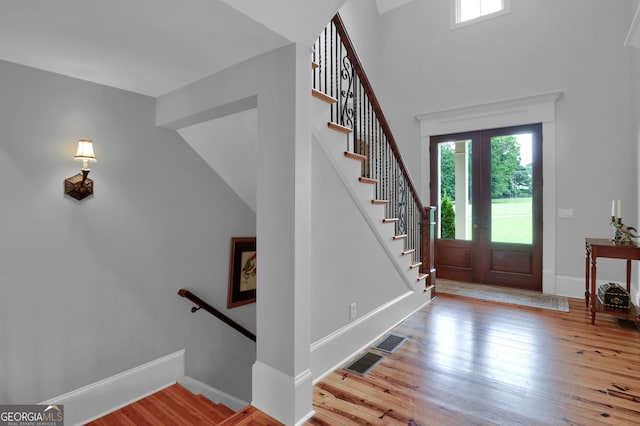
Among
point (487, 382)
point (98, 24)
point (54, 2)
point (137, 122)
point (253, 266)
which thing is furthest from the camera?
point (253, 266)

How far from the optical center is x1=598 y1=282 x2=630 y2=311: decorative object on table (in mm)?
3338

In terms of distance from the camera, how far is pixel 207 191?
3119 millimetres

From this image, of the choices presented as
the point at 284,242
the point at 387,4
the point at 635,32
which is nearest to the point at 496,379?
the point at 284,242

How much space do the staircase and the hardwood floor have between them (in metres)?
0.87

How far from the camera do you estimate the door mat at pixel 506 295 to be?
4.13 metres

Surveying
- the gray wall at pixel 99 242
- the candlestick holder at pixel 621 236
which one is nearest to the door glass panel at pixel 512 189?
the candlestick holder at pixel 621 236

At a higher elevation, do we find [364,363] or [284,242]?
[284,242]

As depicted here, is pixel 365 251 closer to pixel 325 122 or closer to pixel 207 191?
pixel 325 122

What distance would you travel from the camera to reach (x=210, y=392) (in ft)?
10.2

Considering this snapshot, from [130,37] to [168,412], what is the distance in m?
2.53

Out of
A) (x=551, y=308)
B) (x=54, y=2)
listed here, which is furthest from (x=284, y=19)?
(x=551, y=308)

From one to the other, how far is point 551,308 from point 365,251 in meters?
2.71

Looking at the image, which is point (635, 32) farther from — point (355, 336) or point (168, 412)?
point (168, 412)

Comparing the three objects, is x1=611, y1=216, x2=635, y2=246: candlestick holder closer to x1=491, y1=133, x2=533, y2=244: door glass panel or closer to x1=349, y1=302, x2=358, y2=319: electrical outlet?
x1=491, y1=133, x2=533, y2=244: door glass panel
